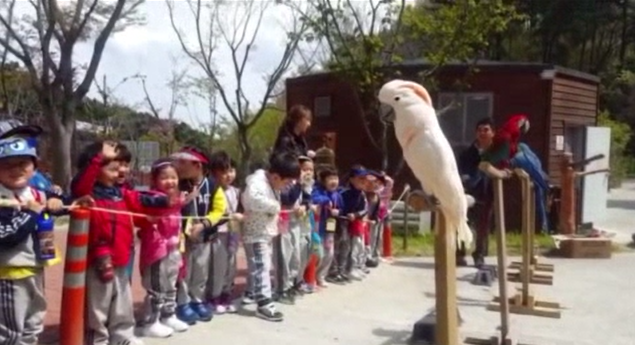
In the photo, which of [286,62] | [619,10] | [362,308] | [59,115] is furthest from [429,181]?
[619,10]

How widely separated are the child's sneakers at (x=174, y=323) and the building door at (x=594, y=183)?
1063 centimetres

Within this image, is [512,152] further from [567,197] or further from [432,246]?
[567,197]

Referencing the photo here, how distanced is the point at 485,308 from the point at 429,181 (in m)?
3.27

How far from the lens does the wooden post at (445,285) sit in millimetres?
4570

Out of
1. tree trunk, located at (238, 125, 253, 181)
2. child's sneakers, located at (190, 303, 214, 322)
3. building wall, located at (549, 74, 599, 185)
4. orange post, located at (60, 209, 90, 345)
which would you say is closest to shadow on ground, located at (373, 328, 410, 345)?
child's sneakers, located at (190, 303, 214, 322)

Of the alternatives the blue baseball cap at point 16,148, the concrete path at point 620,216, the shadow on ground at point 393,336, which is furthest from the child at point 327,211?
the concrete path at point 620,216

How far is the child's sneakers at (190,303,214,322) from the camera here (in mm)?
6079

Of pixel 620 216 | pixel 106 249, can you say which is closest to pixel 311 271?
pixel 106 249

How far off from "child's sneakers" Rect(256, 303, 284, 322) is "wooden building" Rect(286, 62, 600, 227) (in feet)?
25.2

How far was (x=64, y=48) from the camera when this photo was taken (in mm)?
18266

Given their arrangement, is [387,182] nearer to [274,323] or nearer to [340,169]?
[274,323]

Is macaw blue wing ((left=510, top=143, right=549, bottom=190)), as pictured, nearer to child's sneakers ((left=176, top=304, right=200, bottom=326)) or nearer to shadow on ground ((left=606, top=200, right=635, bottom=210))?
child's sneakers ((left=176, top=304, right=200, bottom=326))

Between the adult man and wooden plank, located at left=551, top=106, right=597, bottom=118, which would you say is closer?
the adult man

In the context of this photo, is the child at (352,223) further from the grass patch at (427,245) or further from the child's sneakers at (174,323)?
the child's sneakers at (174,323)
